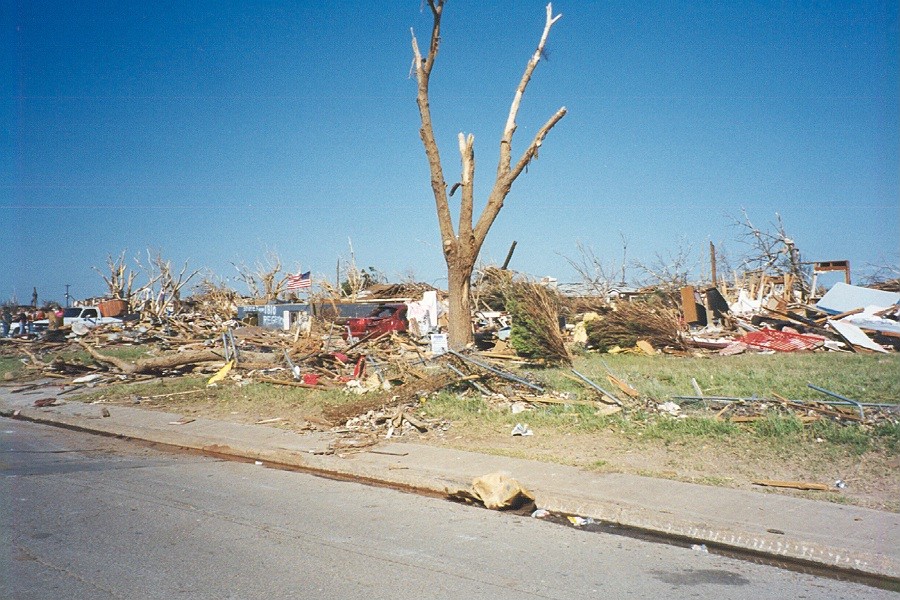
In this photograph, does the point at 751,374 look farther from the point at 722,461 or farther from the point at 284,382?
the point at 284,382

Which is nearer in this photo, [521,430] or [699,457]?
[699,457]

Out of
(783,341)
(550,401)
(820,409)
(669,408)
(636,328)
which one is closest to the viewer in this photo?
(820,409)

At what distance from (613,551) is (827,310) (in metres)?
21.9

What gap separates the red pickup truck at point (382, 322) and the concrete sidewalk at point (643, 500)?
609 inches

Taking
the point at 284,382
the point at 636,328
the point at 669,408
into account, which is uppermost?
the point at 636,328

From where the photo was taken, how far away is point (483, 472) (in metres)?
8.27

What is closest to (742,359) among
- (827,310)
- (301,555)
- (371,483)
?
(827,310)

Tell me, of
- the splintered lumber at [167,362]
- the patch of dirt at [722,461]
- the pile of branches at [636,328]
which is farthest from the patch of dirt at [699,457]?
the pile of branches at [636,328]

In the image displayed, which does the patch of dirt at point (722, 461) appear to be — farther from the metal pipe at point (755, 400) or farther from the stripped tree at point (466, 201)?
the stripped tree at point (466, 201)

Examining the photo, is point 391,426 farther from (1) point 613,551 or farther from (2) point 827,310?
(2) point 827,310

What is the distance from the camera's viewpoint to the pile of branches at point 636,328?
20.3m

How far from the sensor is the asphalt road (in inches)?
Answer: 192

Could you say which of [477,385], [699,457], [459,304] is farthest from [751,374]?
[459,304]

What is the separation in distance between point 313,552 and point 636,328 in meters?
16.6
